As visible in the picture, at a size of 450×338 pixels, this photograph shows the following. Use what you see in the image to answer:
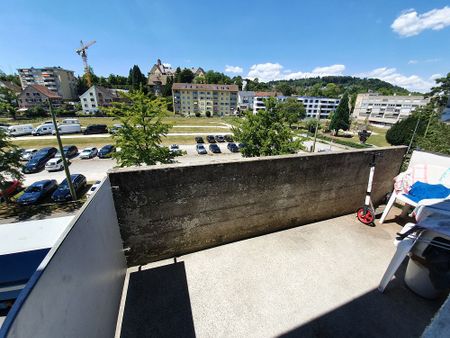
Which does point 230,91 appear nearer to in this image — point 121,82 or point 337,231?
point 121,82

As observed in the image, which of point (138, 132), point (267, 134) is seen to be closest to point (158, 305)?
point (138, 132)

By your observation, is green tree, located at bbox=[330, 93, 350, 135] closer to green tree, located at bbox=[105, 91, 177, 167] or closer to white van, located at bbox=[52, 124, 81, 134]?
green tree, located at bbox=[105, 91, 177, 167]

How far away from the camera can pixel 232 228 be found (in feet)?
15.7

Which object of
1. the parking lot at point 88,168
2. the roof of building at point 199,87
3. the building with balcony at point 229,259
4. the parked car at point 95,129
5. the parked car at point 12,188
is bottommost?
the parking lot at point 88,168

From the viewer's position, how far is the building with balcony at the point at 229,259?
2.75 metres

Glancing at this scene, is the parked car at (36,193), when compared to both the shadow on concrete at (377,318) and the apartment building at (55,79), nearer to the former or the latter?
the shadow on concrete at (377,318)

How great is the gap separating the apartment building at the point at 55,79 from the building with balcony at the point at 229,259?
86630mm

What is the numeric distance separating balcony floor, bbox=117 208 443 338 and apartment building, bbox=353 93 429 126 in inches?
2948

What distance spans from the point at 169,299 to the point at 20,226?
18.1 ft

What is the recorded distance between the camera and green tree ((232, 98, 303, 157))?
10274 mm

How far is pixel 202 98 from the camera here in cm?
6631

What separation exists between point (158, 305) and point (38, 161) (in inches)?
834

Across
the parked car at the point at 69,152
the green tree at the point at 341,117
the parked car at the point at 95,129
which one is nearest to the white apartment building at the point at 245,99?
the green tree at the point at 341,117

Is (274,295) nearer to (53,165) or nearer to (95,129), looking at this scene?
(53,165)
